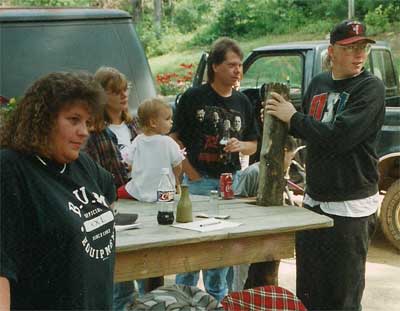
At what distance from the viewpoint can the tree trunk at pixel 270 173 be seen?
369 centimetres

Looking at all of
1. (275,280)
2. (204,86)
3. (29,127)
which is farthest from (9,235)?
(204,86)

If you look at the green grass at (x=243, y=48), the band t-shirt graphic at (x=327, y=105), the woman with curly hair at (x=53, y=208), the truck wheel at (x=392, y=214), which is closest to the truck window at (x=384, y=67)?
the truck wheel at (x=392, y=214)

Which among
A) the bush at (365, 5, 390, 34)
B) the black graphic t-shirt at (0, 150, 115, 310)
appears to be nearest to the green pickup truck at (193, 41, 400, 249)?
the black graphic t-shirt at (0, 150, 115, 310)

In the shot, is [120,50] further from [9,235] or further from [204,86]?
[9,235]

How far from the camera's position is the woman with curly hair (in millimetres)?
1958

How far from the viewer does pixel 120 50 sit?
5.11 metres

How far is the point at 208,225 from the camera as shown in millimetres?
3252

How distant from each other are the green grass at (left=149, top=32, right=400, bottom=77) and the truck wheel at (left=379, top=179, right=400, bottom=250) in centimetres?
983

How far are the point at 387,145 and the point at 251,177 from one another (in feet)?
8.69

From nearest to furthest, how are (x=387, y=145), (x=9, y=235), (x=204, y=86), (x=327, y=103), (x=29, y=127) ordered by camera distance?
1. (x=9, y=235)
2. (x=29, y=127)
3. (x=327, y=103)
4. (x=204, y=86)
5. (x=387, y=145)

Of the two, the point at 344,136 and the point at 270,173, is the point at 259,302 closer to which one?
the point at 270,173

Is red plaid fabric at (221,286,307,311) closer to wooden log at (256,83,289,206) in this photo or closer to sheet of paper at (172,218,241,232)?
sheet of paper at (172,218,241,232)

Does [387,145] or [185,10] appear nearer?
[387,145]

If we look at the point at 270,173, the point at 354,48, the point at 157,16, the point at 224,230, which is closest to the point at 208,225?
the point at 224,230
